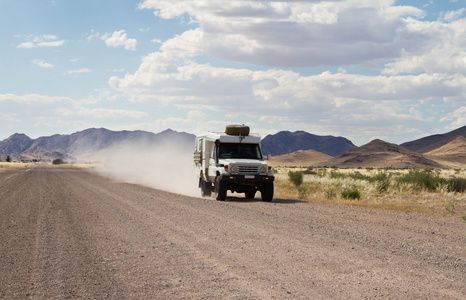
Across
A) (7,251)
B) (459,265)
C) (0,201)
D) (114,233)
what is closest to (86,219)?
(114,233)

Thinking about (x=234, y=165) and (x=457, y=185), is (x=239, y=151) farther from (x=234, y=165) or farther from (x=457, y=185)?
(x=457, y=185)

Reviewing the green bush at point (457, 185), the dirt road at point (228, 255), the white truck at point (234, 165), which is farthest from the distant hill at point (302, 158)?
the dirt road at point (228, 255)

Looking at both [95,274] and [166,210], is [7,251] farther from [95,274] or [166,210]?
[166,210]

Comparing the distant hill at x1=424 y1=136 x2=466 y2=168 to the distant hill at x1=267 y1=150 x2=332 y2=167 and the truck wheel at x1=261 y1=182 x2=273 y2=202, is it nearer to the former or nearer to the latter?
the distant hill at x1=267 y1=150 x2=332 y2=167

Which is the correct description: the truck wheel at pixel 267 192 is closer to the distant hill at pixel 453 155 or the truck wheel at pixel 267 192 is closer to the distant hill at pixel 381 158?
the distant hill at pixel 381 158

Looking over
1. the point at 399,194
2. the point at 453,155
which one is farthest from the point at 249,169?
the point at 453,155

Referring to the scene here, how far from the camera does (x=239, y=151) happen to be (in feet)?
72.1

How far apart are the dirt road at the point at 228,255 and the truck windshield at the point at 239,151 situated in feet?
20.2

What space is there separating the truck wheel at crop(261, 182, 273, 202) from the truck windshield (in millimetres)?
1616

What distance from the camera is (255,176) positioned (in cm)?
2059

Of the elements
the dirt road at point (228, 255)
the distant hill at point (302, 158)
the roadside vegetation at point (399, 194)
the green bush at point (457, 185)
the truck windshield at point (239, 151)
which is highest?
the distant hill at point (302, 158)

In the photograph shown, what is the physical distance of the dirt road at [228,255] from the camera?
22.8 feet

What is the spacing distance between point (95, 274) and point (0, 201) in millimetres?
14262

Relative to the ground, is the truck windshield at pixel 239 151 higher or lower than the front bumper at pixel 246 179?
higher
